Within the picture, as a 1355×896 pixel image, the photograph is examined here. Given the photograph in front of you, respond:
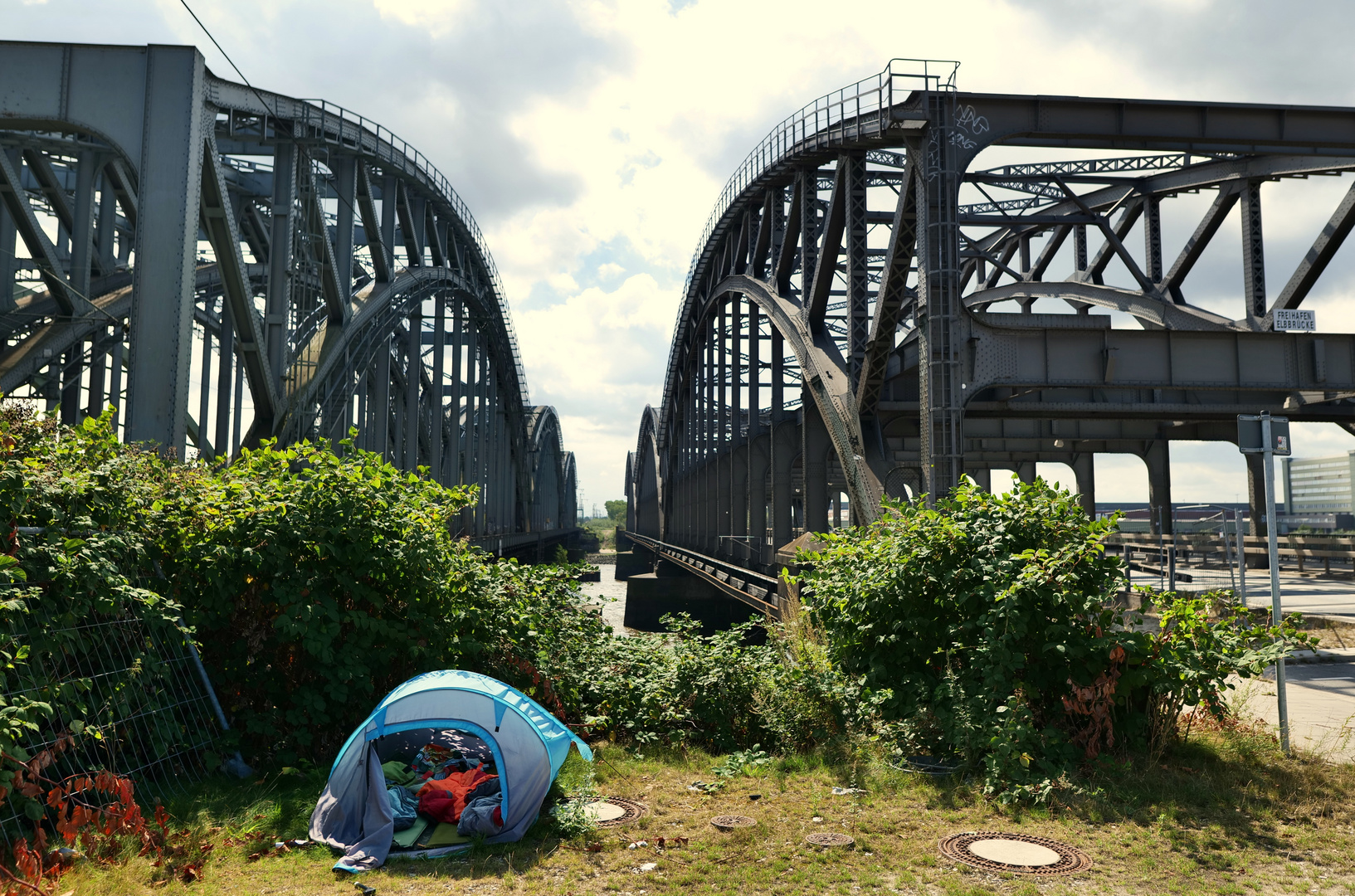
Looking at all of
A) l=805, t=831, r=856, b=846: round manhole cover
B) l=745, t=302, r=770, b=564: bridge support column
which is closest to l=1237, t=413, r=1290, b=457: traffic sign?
l=805, t=831, r=856, b=846: round manhole cover

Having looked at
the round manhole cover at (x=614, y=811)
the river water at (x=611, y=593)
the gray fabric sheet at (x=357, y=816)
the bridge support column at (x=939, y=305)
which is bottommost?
the river water at (x=611, y=593)

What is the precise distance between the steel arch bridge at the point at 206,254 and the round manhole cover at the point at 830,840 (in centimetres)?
748

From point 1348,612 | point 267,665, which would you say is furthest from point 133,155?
point 1348,612

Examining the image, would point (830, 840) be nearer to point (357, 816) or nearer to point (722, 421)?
point (357, 816)

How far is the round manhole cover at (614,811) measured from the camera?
6.50 metres

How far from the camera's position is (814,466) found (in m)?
25.9

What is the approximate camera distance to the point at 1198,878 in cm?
521

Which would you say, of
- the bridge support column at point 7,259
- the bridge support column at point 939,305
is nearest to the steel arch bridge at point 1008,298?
the bridge support column at point 939,305

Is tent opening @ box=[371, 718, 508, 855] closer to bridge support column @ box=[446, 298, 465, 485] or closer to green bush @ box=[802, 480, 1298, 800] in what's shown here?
green bush @ box=[802, 480, 1298, 800]

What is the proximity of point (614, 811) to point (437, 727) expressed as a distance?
1584mm

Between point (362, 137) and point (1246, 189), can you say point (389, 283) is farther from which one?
point (1246, 189)

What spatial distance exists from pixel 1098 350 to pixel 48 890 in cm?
1765

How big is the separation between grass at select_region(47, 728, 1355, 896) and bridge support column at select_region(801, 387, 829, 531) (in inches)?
681

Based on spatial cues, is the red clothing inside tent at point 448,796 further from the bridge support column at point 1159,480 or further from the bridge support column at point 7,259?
the bridge support column at point 1159,480
